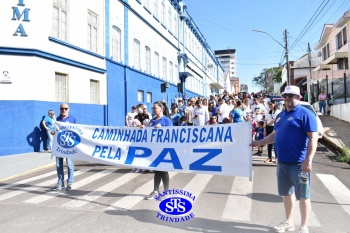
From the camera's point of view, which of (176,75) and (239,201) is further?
(176,75)

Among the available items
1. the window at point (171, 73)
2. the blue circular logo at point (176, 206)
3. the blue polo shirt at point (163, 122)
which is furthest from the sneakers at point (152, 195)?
the window at point (171, 73)

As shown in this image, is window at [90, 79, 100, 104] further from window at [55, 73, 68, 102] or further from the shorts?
the shorts

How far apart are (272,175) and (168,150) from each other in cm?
355

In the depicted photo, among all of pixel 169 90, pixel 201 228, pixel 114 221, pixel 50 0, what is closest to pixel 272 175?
pixel 201 228

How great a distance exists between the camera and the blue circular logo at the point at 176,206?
4758 millimetres

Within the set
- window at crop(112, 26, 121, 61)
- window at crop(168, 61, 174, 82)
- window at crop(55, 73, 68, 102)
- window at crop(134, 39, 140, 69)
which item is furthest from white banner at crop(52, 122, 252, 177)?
window at crop(168, 61, 174, 82)

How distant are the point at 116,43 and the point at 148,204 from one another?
631 inches

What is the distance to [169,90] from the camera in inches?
1220

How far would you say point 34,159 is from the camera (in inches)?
432

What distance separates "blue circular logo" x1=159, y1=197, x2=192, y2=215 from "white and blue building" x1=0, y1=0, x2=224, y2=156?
31.4ft

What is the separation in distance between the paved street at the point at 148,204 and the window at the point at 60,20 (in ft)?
26.7

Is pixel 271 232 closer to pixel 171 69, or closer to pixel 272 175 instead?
pixel 272 175

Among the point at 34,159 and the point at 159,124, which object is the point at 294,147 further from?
the point at 34,159

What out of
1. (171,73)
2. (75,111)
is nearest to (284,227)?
(75,111)
